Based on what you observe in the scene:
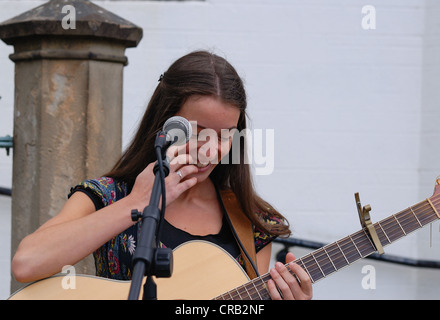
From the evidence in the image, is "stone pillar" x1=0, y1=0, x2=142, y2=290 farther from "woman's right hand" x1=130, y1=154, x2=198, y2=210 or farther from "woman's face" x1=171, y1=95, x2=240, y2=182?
"woman's right hand" x1=130, y1=154, x2=198, y2=210

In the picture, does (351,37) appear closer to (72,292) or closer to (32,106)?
(32,106)

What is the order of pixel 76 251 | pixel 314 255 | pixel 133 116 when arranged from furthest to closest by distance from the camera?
pixel 133 116
pixel 314 255
pixel 76 251

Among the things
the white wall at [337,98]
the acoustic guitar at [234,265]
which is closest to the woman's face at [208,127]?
the acoustic guitar at [234,265]

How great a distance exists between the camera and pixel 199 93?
199 cm

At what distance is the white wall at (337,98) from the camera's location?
368 centimetres

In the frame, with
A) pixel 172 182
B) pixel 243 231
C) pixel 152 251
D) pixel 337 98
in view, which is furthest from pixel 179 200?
pixel 337 98

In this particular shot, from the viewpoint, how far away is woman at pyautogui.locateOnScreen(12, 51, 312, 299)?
171 centimetres

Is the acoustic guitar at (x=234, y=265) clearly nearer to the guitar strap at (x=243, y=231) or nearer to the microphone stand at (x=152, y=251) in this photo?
the guitar strap at (x=243, y=231)

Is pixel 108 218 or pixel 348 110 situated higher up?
pixel 348 110

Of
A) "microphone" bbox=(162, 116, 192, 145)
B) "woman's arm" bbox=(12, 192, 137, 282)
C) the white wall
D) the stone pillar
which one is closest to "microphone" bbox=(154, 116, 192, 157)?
"microphone" bbox=(162, 116, 192, 145)

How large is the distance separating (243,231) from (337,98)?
6.00 feet

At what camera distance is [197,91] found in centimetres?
199
